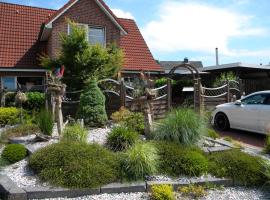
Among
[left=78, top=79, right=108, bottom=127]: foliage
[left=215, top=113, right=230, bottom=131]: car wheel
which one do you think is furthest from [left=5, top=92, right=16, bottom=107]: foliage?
[left=215, top=113, right=230, bottom=131]: car wheel

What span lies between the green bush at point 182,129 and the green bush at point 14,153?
2928mm

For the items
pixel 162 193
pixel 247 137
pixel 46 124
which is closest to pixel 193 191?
pixel 162 193

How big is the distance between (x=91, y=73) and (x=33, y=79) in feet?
18.2

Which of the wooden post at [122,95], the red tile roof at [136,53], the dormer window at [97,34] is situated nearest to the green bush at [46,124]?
the wooden post at [122,95]

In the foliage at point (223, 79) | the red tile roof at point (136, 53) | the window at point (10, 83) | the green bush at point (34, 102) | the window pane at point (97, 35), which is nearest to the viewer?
the green bush at point (34, 102)

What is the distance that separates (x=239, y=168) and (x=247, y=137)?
529 centimetres

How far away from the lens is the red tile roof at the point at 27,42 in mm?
20312

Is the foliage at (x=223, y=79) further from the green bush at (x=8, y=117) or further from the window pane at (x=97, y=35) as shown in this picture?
the green bush at (x=8, y=117)

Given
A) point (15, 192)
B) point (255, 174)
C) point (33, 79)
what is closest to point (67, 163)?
point (15, 192)

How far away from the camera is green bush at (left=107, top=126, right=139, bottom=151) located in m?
7.55

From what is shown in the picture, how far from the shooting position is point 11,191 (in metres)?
5.70

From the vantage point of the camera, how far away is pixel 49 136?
8.70 meters

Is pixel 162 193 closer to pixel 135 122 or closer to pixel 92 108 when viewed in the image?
pixel 135 122

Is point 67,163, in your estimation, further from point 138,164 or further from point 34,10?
point 34,10
